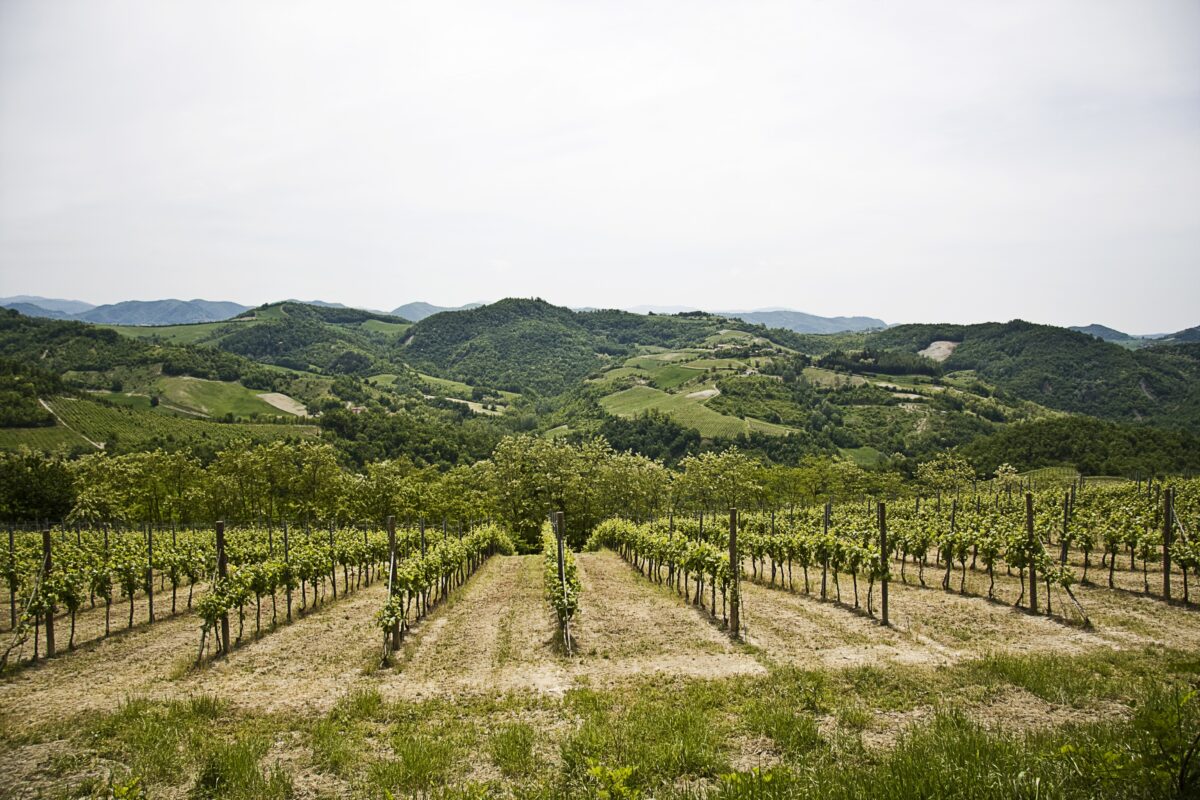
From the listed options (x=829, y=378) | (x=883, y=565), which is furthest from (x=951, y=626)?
(x=829, y=378)

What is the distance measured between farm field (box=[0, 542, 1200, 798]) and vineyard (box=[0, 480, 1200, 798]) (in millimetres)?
53

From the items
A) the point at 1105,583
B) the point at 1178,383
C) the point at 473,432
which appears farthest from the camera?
the point at 1178,383

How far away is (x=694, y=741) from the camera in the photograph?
654 cm

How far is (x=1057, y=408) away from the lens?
163875mm

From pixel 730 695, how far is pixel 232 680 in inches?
370

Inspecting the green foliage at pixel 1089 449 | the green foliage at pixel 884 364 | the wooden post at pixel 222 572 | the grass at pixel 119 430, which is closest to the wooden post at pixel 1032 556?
the wooden post at pixel 222 572

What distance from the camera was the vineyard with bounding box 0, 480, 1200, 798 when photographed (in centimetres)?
623

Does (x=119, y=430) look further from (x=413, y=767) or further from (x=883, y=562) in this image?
(x=883, y=562)

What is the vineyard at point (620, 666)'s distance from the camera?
6227mm

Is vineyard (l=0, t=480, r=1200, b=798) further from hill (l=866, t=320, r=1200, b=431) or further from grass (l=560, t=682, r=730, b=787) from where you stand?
hill (l=866, t=320, r=1200, b=431)

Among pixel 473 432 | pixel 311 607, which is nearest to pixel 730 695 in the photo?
pixel 311 607

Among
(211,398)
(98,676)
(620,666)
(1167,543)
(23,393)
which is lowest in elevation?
(98,676)

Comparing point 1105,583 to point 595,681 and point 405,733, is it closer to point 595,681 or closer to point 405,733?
point 595,681

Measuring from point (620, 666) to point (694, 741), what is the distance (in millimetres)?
4659
